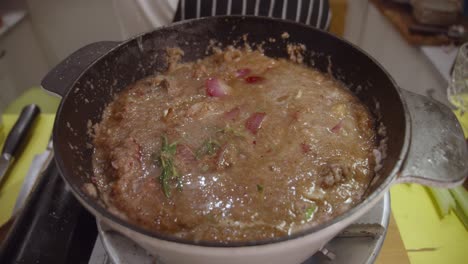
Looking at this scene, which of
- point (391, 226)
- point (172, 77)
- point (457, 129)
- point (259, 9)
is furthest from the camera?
point (259, 9)

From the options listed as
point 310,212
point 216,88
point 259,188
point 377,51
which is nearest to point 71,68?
point 216,88

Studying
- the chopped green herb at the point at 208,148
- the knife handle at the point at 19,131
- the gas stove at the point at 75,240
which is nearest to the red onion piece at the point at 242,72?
the chopped green herb at the point at 208,148

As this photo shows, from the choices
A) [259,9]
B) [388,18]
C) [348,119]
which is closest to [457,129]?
[348,119]

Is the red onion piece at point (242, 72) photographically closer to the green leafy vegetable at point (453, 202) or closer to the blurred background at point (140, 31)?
the green leafy vegetable at point (453, 202)

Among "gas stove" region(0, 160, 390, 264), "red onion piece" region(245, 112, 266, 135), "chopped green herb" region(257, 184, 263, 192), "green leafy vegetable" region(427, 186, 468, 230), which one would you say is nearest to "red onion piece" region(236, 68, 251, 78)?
"red onion piece" region(245, 112, 266, 135)

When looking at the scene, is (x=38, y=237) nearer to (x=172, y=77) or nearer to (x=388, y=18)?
(x=172, y=77)

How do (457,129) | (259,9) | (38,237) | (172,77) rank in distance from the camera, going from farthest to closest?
(259,9), (172,77), (38,237), (457,129)

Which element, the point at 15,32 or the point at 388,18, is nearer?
the point at 388,18

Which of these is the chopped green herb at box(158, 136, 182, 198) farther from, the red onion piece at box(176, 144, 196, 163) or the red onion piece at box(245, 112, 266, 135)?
the red onion piece at box(245, 112, 266, 135)
